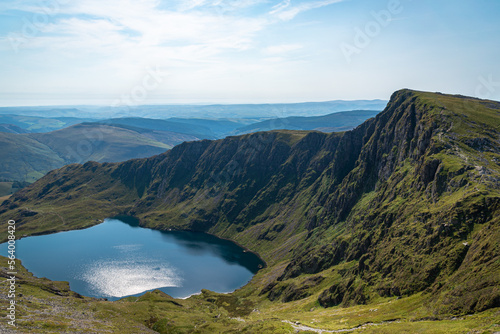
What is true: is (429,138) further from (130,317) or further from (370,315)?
(130,317)

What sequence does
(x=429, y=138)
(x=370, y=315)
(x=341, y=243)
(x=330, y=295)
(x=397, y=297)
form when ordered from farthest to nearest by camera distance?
(x=341, y=243), (x=429, y=138), (x=330, y=295), (x=397, y=297), (x=370, y=315)

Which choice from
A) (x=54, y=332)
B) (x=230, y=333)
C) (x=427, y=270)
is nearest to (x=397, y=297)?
(x=427, y=270)

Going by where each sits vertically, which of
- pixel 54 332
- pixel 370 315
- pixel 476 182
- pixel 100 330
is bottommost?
pixel 100 330

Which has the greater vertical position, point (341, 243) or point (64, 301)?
point (341, 243)

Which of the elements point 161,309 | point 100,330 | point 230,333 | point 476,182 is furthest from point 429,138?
point 100,330

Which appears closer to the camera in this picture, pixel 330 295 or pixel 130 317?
pixel 130 317

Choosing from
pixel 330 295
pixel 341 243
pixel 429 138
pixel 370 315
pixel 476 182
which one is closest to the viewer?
pixel 370 315
